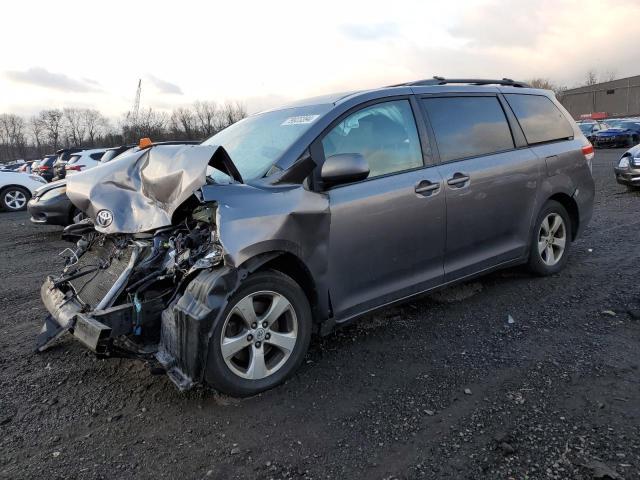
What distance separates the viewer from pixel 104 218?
131 inches

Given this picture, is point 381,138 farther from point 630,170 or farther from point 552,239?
point 630,170

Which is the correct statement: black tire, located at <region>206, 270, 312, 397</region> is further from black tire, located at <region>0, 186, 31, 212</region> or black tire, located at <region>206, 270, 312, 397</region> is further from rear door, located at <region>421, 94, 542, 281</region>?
black tire, located at <region>0, 186, 31, 212</region>

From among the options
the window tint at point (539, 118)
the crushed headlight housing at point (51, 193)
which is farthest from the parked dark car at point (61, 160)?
the window tint at point (539, 118)

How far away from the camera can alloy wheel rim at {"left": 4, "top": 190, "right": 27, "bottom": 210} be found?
529 inches

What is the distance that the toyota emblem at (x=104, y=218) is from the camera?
3.33 meters

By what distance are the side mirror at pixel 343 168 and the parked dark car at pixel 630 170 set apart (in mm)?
8965

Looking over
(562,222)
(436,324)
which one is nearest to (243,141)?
(436,324)

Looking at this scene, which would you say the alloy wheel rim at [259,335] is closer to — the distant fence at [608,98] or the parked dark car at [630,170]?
the parked dark car at [630,170]

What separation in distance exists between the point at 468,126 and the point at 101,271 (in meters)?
3.11

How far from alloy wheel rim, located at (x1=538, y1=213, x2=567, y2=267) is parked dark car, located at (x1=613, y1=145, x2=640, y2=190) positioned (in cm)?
623

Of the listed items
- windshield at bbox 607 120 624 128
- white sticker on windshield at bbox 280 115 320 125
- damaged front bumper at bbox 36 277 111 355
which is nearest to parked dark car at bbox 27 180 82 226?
damaged front bumper at bbox 36 277 111 355

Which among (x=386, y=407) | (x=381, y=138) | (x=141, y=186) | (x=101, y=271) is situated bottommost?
(x=386, y=407)

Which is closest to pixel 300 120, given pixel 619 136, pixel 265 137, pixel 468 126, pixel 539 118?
pixel 265 137

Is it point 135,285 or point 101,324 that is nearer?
point 101,324
